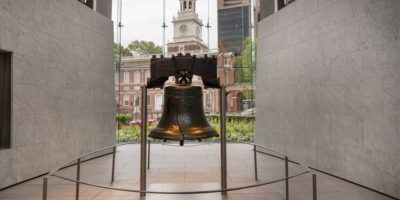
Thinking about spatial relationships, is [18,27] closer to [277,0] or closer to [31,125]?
[31,125]

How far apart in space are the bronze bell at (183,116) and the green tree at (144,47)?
741 centimetres

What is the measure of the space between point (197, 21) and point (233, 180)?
23.6ft

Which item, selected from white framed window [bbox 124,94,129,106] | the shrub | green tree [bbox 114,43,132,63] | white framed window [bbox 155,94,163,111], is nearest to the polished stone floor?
white framed window [bbox 124,94,129,106]

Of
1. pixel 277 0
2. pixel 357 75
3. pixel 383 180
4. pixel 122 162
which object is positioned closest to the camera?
pixel 383 180

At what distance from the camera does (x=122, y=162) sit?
6320mm

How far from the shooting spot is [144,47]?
10.4 metres

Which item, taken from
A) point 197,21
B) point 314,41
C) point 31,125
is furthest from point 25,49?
point 197,21

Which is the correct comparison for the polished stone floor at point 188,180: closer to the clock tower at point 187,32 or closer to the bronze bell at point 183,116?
the bronze bell at point 183,116

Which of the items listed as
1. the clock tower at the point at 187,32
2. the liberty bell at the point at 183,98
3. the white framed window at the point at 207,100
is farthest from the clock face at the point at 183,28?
the liberty bell at the point at 183,98

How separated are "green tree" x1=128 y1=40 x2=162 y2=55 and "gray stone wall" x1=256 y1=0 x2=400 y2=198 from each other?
4453 mm

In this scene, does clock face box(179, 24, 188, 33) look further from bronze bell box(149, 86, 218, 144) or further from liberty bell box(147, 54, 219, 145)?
bronze bell box(149, 86, 218, 144)

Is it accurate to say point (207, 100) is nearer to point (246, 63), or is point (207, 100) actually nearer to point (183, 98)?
point (246, 63)

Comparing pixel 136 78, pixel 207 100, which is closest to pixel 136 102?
pixel 136 78

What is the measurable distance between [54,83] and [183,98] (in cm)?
384
